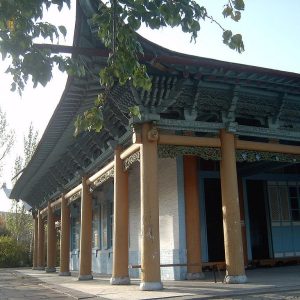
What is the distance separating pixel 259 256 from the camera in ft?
42.3

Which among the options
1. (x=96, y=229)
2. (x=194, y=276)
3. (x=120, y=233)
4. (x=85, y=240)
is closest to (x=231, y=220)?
(x=194, y=276)

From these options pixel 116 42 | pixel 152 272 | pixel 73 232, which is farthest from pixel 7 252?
pixel 116 42

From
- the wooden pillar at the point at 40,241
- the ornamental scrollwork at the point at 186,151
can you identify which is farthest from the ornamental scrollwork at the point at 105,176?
the wooden pillar at the point at 40,241

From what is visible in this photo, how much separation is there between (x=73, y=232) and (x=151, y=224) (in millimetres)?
14559

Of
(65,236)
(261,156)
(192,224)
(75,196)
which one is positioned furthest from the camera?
(65,236)

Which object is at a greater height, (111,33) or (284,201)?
(111,33)

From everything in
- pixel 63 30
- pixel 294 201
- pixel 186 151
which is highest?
pixel 63 30

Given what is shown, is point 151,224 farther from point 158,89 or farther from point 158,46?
point 158,46

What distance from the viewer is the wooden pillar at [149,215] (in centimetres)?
784

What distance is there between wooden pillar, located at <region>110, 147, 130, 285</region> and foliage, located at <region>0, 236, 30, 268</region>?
22.8m

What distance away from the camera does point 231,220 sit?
845cm

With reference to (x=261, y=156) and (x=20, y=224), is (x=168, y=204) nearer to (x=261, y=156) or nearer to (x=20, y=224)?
(x=261, y=156)

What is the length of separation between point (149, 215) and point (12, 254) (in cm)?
2498

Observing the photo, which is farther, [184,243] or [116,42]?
[184,243]
